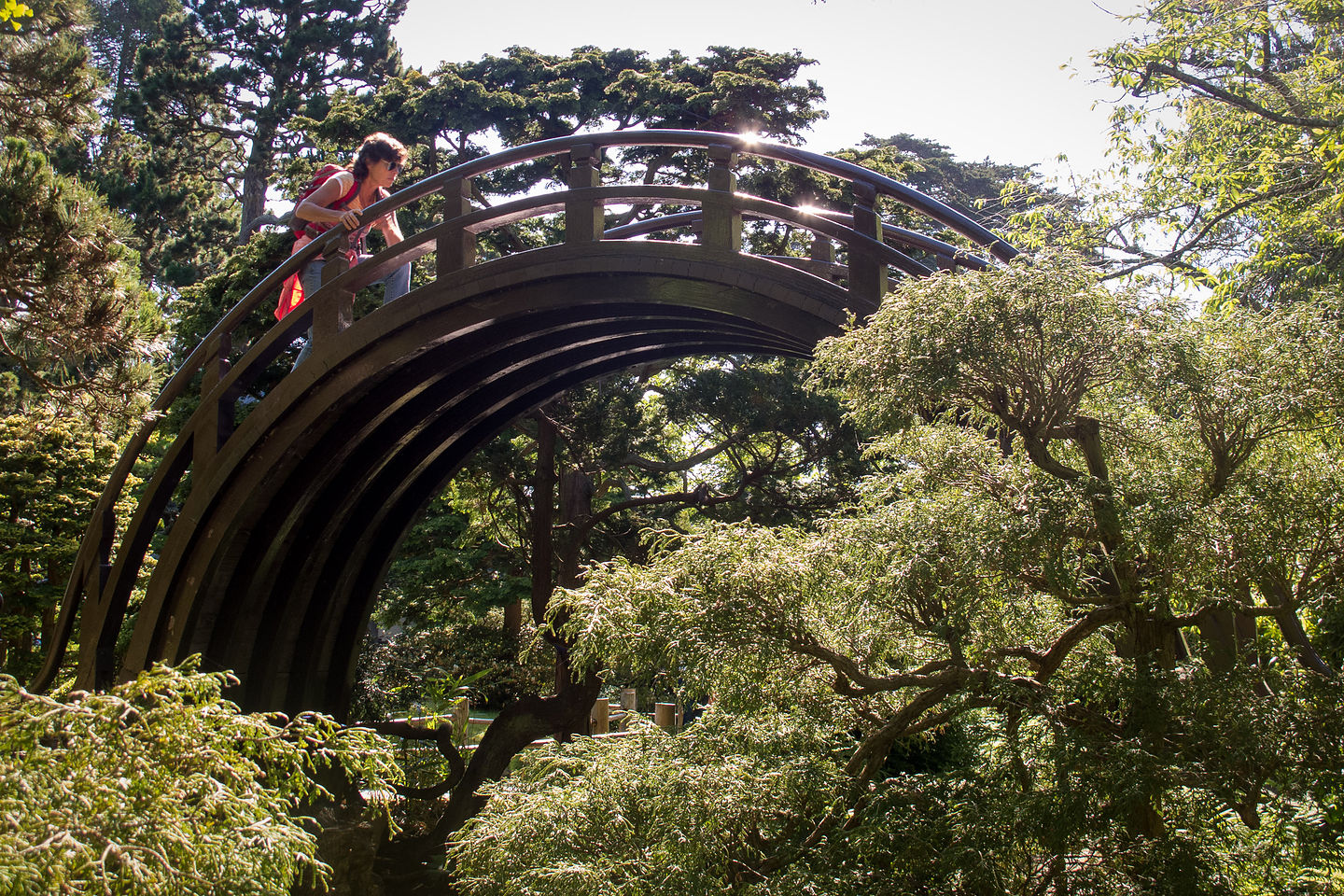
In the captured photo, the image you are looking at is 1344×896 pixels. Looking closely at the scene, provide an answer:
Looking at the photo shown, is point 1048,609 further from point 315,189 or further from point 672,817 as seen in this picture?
point 315,189

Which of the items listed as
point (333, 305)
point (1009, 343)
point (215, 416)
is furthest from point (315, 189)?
point (1009, 343)

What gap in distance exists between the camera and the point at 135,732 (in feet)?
9.14

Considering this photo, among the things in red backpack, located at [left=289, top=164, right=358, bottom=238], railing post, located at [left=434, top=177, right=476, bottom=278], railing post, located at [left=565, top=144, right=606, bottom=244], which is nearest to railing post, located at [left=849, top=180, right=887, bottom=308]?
railing post, located at [left=565, top=144, right=606, bottom=244]

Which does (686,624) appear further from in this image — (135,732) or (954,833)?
(135,732)

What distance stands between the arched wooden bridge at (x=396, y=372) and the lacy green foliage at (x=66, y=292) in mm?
366

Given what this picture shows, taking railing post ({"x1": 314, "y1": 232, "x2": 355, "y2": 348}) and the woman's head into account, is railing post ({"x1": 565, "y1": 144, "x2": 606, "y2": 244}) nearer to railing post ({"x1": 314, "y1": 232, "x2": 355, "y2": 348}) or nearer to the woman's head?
the woman's head

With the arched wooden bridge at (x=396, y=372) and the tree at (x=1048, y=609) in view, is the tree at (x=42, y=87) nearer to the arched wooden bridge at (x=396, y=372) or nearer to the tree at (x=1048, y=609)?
the arched wooden bridge at (x=396, y=372)

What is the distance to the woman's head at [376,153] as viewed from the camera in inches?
224

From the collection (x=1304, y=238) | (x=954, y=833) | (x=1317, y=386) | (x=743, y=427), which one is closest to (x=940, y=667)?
(x=954, y=833)

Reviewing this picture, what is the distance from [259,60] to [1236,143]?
16107 millimetres

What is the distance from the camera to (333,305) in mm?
5613

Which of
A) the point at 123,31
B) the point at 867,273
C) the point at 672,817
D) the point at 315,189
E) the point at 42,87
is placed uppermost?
the point at 123,31

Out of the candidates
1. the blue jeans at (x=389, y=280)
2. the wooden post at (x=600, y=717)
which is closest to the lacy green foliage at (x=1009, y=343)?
the blue jeans at (x=389, y=280)

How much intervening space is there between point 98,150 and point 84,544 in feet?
51.9
